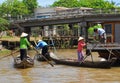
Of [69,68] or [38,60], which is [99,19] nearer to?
[38,60]

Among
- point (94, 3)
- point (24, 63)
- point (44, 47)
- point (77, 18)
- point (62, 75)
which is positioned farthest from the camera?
point (94, 3)

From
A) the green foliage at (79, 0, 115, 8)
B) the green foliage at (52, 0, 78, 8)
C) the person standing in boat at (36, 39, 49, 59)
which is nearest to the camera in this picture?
the person standing in boat at (36, 39, 49, 59)

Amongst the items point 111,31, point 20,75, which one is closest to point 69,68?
point 20,75

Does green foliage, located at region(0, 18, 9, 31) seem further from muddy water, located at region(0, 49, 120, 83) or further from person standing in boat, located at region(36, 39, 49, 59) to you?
muddy water, located at region(0, 49, 120, 83)

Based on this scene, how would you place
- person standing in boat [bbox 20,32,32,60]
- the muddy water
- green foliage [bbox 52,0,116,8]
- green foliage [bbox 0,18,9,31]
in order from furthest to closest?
1. green foliage [bbox 52,0,116,8]
2. green foliage [bbox 0,18,9,31]
3. person standing in boat [bbox 20,32,32,60]
4. the muddy water

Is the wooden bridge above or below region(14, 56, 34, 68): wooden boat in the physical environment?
below

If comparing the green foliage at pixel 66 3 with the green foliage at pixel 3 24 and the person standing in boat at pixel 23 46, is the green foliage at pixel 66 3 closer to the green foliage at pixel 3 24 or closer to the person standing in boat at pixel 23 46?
the green foliage at pixel 3 24

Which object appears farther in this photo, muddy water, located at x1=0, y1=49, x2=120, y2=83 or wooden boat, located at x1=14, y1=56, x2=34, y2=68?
wooden boat, located at x1=14, y1=56, x2=34, y2=68

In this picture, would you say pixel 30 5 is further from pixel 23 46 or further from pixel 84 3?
pixel 23 46

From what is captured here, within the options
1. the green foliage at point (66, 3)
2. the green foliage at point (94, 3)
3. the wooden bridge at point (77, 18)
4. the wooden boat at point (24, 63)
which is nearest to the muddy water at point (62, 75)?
the wooden boat at point (24, 63)

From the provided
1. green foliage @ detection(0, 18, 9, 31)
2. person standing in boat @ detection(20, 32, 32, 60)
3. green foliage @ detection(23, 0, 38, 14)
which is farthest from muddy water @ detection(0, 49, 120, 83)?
green foliage @ detection(23, 0, 38, 14)

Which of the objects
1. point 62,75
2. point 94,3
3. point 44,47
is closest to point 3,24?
point 44,47

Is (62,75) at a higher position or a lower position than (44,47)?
lower

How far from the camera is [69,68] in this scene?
2270 cm
